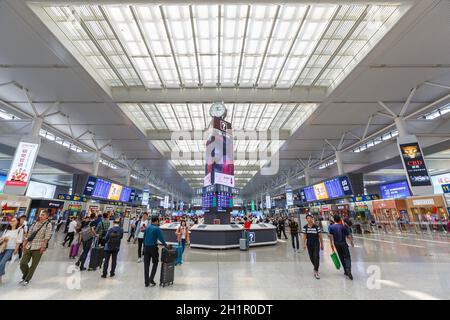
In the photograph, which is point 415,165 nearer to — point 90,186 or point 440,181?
point 90,186

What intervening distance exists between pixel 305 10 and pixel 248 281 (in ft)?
33.2

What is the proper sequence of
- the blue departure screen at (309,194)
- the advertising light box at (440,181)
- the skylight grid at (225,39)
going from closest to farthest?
the skylight grid at (225,39), the blue departure screen at (309,194), the advertising light box at (440,181)

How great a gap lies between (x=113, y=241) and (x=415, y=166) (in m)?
15.2

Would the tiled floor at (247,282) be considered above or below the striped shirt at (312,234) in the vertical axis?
below

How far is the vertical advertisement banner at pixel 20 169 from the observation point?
11281mm

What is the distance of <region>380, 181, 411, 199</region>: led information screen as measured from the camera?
1187 inches

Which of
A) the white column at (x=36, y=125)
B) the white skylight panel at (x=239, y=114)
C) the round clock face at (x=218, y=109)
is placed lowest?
the white column at (x=36, y=125)

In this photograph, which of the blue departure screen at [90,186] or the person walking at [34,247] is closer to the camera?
the person walking at [34,247]

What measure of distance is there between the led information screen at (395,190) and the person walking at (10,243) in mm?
38507

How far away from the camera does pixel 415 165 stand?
11469 mm

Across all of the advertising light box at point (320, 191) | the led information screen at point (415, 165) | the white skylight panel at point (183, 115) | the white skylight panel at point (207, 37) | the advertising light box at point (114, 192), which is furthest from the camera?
the advertising light box at point (114, 192)

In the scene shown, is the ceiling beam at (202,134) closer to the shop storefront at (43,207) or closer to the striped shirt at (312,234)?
the shop storefront at (43,207)

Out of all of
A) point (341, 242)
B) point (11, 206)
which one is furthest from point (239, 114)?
point (11, 206)

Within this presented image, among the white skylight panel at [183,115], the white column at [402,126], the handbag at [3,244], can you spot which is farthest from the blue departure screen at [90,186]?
the white column at [402,126]
